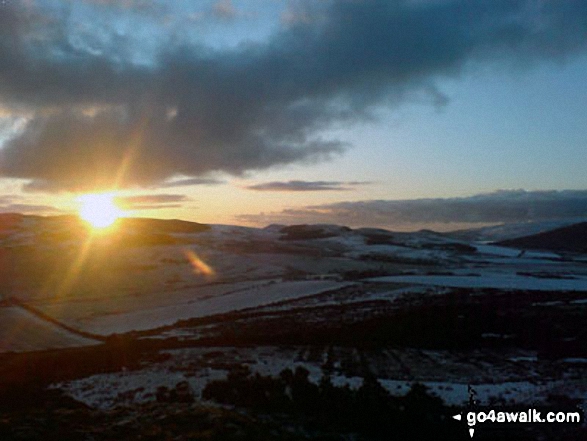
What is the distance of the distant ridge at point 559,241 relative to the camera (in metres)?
159

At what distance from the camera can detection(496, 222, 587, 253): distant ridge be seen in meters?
159

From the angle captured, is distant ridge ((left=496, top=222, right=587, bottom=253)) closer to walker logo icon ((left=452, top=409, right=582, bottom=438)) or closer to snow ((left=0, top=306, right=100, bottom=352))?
snow ((left=0, top=306, right=100, bottom=352))

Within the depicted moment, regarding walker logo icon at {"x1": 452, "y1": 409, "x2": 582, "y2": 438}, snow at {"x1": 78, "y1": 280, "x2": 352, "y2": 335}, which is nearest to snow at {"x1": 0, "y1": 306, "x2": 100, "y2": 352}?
snow at {"x1": 78, "y1": 280, "x2": 352, "y2": 335}

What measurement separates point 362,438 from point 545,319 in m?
31.6

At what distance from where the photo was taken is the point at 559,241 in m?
164

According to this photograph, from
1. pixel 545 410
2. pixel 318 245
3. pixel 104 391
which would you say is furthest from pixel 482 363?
pixel 318 245

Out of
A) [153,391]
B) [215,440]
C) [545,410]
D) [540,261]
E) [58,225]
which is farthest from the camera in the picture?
[58,225]

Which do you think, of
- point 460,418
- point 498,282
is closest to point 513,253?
point 498,282

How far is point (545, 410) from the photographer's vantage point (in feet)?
71.1

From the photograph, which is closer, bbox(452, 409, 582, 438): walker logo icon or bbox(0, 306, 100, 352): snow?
bbox(452, 409, 582, 438): walker logo icon

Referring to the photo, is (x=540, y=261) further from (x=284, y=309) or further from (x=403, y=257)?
(x=284, y=309)

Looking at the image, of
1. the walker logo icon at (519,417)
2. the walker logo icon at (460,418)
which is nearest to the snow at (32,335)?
the walker logo icon at (460,418)

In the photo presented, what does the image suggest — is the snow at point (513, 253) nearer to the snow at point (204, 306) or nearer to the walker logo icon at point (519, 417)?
the snow at point (204, 306)

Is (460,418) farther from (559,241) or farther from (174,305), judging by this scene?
(559,241)
